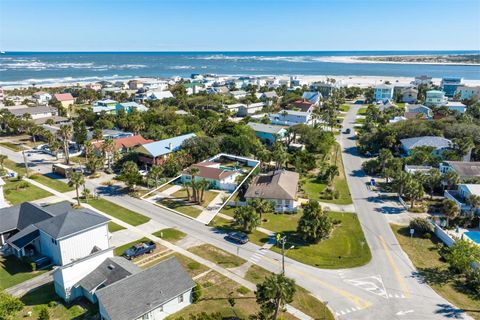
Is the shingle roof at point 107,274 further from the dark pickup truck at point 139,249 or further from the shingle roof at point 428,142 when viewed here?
the shingle roof at point 428,142

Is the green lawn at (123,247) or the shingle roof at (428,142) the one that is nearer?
the green lawn at (123,247)

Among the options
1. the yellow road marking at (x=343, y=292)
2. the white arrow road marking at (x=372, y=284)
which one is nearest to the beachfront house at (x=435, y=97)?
the white arrow road marking at (x=372, y=284)

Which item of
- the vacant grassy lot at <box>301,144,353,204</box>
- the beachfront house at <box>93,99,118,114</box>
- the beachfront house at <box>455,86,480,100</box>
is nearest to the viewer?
the vacant grassy lot at <box>301,144,353,204</box>

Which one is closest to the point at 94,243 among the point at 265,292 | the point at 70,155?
the point at 265,292

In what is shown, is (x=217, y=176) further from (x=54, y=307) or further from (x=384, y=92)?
(x=384, y=92)

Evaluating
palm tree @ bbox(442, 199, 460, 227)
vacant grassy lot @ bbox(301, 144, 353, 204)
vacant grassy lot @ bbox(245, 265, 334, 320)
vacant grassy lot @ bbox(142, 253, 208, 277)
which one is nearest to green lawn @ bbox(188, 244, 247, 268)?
vacant grassy lot @ bbox(142, 253, 208, 277)

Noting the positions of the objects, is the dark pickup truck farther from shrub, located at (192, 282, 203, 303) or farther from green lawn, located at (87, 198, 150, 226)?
shrub, located at (192, 282, 203, 303)

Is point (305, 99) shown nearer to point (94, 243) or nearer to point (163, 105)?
point (163, 105)
